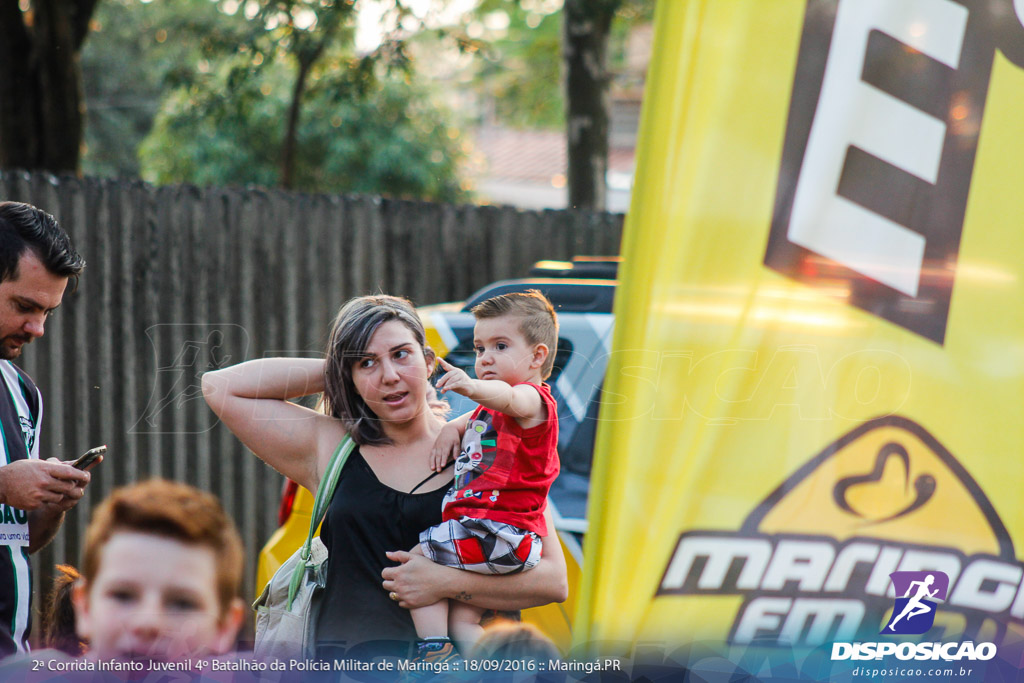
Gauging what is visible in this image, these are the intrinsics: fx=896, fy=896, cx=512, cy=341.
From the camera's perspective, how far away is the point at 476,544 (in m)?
1.94

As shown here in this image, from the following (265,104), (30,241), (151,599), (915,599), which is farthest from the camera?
(265,104)

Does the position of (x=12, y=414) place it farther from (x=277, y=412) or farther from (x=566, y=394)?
(x=566, y=394)

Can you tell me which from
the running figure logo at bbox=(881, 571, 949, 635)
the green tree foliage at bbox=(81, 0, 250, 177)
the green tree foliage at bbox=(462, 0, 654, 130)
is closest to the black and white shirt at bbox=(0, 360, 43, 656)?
the running figure logo at bbox=(881, 571, 949, 635)

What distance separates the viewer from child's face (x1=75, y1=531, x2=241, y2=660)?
1.44 meters

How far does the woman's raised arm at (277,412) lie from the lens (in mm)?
1985

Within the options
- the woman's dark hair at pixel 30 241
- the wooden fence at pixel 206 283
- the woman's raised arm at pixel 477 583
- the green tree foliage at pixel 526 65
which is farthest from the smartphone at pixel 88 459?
the green tree foliage at pixel 526 65

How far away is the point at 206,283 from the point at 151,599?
3.83m

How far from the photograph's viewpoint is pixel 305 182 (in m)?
16.2

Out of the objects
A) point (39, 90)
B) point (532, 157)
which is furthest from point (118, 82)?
point (39, 90)

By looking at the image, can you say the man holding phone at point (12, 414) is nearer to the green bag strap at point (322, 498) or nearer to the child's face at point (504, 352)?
the green bag strap at point (322, 498)

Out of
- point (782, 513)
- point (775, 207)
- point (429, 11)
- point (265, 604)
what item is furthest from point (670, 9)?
point (429, 11)

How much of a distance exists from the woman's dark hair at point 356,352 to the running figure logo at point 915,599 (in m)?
1.05

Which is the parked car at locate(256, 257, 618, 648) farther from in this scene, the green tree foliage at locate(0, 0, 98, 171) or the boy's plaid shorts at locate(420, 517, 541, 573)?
the green tree foliage at locate(0, 0, 98, 171)

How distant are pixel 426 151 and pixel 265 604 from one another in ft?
49.4
